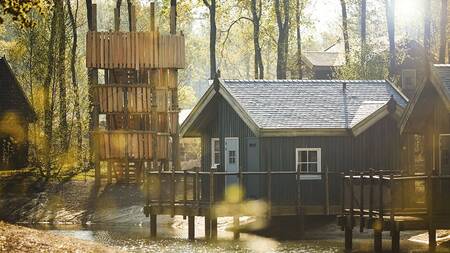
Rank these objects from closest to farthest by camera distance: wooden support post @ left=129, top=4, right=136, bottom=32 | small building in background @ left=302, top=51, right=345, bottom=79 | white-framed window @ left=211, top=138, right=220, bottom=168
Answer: white-framed window @ left=211, top=138, right=220, bottom=168 < wooden support post @ left=129, top=4, right=136, bottom=32 < small building in background @ left=302, top=51, right=345, bottom=79

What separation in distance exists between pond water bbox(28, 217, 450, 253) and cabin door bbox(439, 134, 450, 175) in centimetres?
267

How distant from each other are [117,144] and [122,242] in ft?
50.9

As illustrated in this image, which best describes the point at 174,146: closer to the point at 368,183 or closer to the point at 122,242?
the point at 122,242

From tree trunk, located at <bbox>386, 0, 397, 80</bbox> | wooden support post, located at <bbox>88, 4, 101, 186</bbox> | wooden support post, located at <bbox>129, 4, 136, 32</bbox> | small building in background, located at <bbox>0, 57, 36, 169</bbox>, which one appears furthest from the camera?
tree trunk, located at <bbox>386, 0, 397, 80</bbox>

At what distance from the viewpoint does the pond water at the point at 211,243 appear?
3188cm

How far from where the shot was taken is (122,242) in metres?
34.6

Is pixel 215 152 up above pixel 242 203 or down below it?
above

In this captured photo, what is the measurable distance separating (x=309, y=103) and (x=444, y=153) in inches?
285

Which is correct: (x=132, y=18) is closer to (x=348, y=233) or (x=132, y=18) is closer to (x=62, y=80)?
(x=62, y=80)

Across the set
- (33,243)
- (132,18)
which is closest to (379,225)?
(33,243)

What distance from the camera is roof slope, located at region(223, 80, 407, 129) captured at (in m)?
37.4

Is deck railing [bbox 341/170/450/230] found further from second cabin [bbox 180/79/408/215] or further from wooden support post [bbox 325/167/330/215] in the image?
second cabin [bbox 180/79/408/215]

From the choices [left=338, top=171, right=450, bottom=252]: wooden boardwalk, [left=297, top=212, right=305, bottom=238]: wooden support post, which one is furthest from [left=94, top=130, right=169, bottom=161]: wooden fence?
[left=338, top=171, right=450, bottom=252]: wooden boardwalk

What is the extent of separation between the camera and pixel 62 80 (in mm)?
55250
